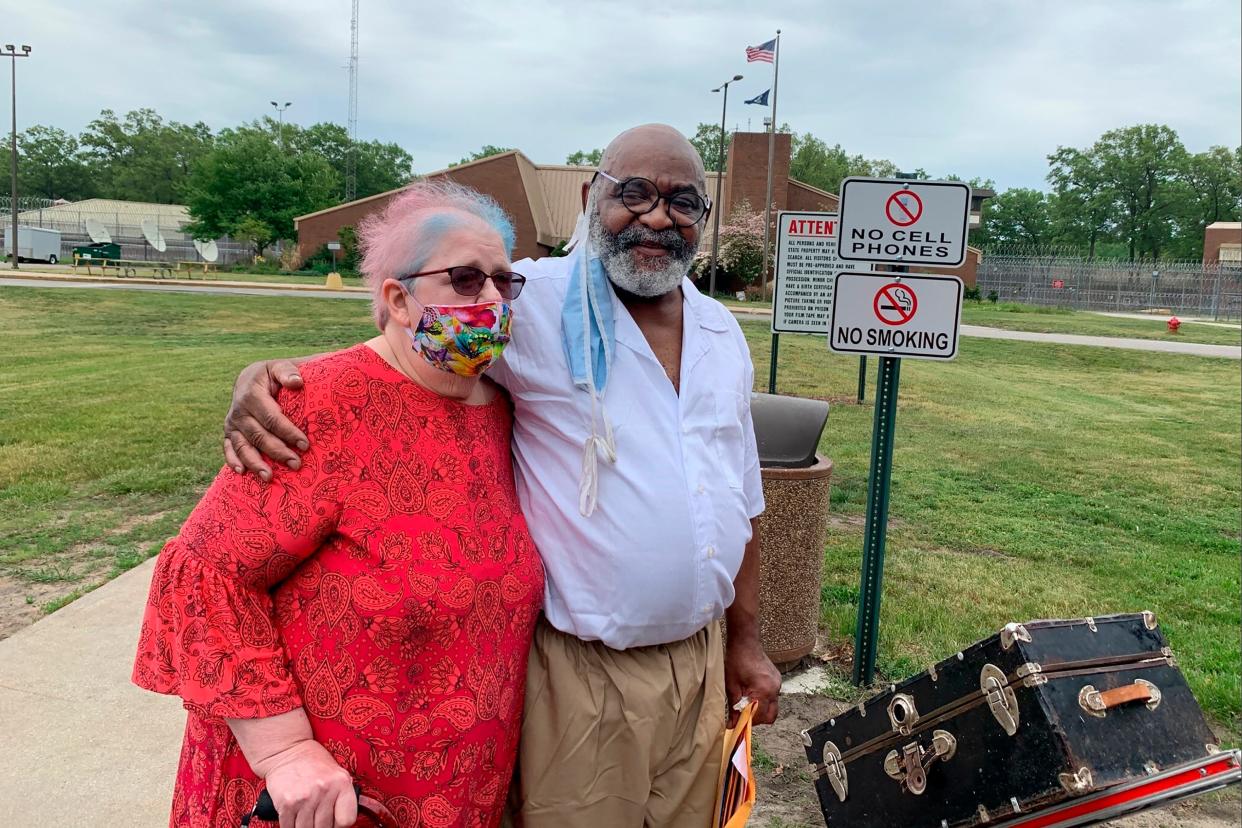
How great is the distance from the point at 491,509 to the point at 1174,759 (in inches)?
51.9

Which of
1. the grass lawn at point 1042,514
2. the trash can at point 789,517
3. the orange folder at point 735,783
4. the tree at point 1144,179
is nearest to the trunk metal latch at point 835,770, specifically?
the orange folder at point 735,783

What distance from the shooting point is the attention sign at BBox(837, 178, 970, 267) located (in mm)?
3832

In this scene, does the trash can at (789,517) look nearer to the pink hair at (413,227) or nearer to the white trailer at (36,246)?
the pink hair at (413,227)

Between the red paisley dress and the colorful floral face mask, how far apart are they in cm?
8

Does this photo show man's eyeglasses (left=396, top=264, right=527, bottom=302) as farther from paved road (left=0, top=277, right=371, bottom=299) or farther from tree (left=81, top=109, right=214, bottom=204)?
tree (left=81, top=109, right=214, bottom=204)

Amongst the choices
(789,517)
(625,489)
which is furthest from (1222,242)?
(625,489)

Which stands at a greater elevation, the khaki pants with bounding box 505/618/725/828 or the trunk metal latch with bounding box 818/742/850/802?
the khaki pants with bounding box 505/618/725/828

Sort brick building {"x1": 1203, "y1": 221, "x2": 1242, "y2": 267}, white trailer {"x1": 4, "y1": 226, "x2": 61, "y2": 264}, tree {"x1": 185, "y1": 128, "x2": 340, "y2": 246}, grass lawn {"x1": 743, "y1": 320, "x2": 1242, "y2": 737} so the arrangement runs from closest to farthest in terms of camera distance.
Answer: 1. grass lawn {"x1": 743, "y1": 320, "x2": 1242, "y2": 737}
2. white trailer {"x1": 4, "y1": 226, "x2": 61, "y2": 264}
3. tree {"x1": 185, "y1": 128, "x2": 340, "y2": 246}
4. brick building {"x1": 1203, "y1": 221, "x2": 1242, "y2": 267}

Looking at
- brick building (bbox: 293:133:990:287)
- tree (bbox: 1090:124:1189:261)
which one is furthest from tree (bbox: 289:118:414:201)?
tree (bbox: 1090:124:1189:261)

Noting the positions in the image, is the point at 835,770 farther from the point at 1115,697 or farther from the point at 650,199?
the point at 650,199

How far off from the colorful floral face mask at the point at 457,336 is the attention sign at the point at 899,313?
2.49 metres

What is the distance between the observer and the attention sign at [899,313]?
3920 mm

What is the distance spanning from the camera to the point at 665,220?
213cm

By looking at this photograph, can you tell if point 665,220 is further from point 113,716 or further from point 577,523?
point 113,716
